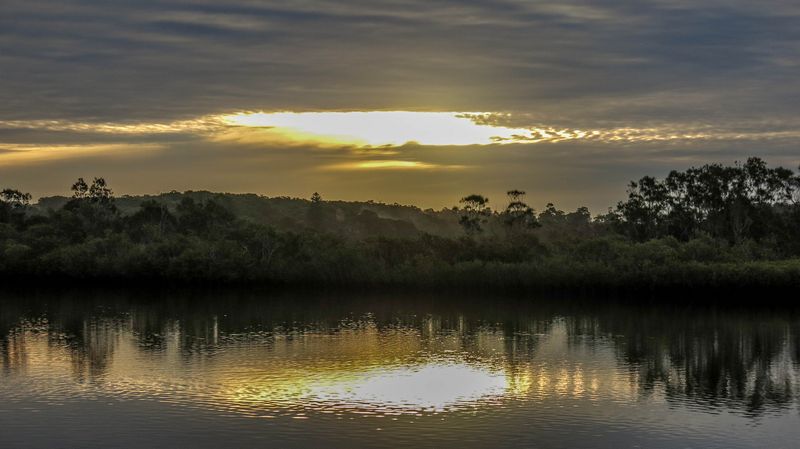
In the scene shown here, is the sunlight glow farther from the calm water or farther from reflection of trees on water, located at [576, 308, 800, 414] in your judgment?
reflection of trees on water, located at [576, 308, 800, 414]

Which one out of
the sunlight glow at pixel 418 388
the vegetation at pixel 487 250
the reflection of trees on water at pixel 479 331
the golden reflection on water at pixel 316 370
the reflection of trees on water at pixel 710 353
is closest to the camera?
the sunlight glow at pixel 418 388

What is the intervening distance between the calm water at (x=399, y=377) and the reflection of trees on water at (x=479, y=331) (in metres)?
0.25

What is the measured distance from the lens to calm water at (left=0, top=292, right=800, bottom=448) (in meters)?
43.3

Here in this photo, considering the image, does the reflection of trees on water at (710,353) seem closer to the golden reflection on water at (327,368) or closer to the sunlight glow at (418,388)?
the golden reflection on water at (327,368)

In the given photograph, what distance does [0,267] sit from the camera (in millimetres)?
131125

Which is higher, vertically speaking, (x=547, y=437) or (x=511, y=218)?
(x=511, y=218)

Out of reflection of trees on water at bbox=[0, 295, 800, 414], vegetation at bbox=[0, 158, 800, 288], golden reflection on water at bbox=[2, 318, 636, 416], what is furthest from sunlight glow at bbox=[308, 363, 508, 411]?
vegetation at bbox=[0, 158, 800, 288]

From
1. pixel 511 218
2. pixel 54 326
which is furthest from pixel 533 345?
pixel 511 218

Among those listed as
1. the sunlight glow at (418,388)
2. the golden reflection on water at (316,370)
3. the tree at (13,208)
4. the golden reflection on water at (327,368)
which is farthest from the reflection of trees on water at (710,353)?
the tree at (13,208)

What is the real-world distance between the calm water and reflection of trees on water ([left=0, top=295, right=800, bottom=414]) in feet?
0.81

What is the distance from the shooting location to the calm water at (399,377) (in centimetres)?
4331

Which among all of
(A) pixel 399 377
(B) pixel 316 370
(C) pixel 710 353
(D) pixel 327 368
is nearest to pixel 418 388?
(A) pixel 399 377

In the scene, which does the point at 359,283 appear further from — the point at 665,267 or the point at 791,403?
the point at 791,403

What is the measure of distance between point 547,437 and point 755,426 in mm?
10393
